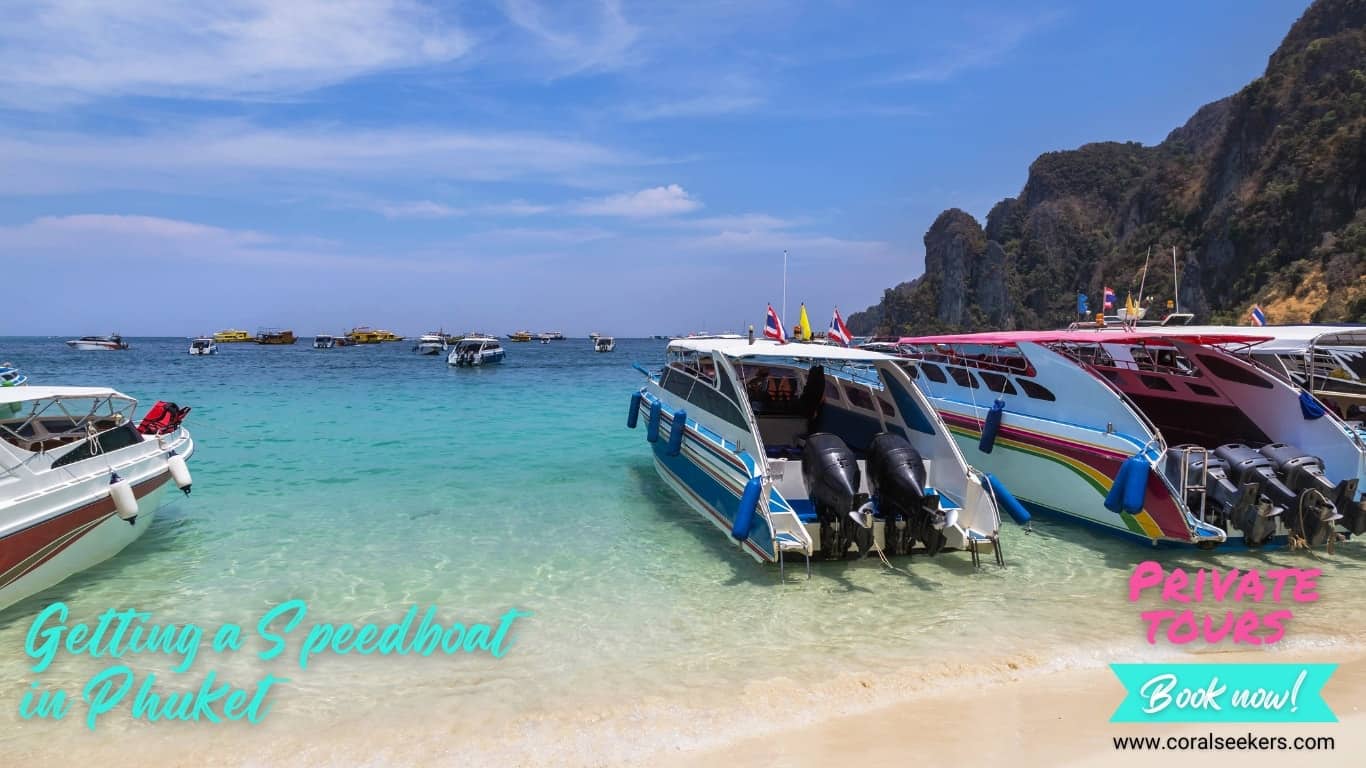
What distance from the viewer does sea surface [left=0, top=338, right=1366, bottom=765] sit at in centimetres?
535

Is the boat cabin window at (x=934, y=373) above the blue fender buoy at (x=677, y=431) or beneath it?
above

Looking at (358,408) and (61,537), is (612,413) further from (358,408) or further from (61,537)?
(61,537)

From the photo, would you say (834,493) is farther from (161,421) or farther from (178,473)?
(161,421)

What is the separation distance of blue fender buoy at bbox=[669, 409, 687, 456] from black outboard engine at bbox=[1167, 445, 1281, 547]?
6325mm

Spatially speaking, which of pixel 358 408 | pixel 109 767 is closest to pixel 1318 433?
pixel 109 767

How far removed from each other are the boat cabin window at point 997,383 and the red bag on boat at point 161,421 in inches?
507

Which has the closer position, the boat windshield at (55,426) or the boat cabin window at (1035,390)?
the boat windshield at (55,426)

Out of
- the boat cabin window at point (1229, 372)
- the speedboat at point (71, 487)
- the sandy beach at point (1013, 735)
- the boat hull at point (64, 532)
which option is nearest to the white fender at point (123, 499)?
the speedboat at point (71, 487)

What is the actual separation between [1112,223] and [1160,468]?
11600cm

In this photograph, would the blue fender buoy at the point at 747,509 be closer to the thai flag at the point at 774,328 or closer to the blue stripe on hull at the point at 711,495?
the blue stripe on hull at the point at 711,495

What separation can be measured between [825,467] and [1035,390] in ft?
16.2

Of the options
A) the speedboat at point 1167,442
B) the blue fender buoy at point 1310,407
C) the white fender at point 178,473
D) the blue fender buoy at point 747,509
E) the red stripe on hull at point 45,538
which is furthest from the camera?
the white fender at point 178,473

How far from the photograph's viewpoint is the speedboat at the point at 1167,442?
27.7 feet

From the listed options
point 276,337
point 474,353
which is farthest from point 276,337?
point 474,353
